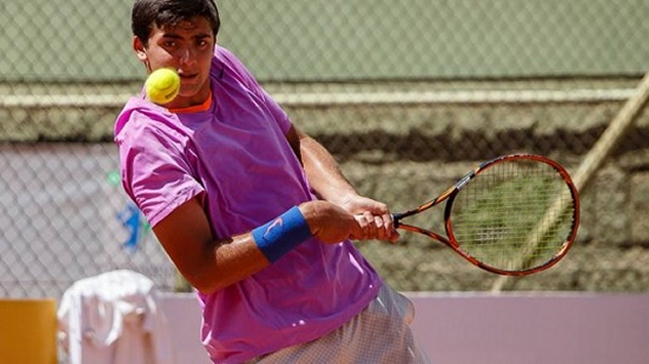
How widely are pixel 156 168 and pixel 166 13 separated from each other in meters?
0.34

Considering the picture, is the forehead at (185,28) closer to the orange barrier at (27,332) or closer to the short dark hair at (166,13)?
the short dark hair at (166,13)

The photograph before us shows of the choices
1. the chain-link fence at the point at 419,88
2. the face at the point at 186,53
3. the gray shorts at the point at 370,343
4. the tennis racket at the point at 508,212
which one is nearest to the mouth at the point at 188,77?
the face at the point at 186,53

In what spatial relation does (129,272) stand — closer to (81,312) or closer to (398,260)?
(81,312)

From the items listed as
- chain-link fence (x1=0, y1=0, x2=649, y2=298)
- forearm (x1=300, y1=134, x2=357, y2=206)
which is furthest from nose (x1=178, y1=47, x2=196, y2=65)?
chain-link fence (x1=0, y1=0, x2=649, y2=298)

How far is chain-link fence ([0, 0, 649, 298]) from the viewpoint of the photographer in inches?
233

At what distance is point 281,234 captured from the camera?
2803 mm

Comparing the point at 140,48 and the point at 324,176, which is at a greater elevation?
the point at 140,48

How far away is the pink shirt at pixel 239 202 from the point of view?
2885mm

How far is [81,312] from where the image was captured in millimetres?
4977

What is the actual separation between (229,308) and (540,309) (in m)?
2.68

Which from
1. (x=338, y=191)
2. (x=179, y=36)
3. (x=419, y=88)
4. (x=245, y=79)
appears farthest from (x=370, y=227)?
(x=419, y=88)

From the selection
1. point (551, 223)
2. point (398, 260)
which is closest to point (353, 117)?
point (398, 260)

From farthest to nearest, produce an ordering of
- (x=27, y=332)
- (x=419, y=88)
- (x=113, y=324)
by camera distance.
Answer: (x=419, y=88)
(x=113, y=324)
(x=27, y=332)

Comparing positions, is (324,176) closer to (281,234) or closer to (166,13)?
(281,234)
